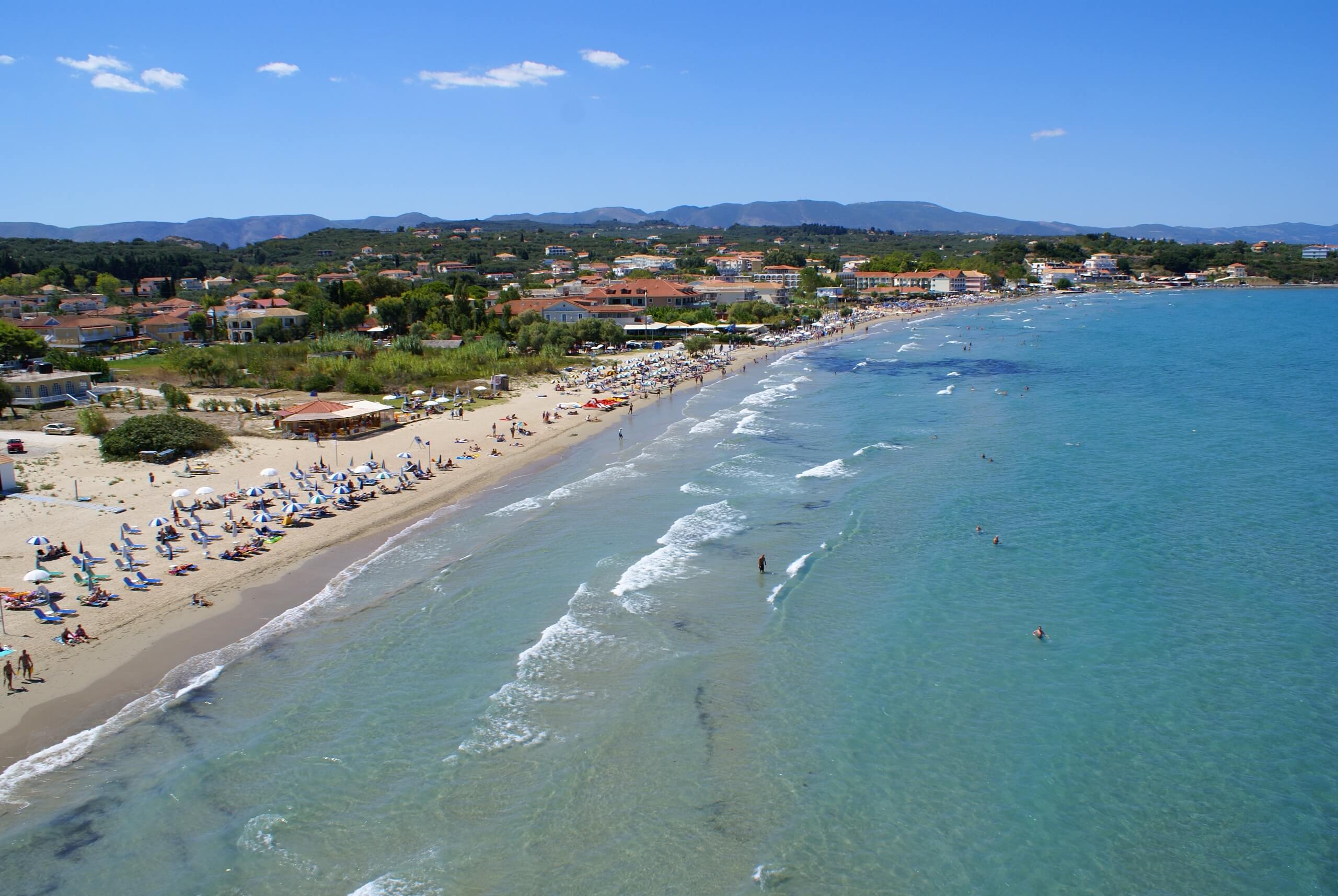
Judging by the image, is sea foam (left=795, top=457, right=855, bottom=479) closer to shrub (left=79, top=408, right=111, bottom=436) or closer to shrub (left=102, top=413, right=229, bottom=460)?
shrub (left=102, top=413, right=229, bottom=460)

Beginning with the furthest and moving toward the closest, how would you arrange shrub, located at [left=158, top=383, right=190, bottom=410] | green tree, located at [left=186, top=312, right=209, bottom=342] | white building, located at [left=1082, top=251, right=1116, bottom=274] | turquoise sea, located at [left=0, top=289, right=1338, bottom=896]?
white building, located at [left=1082, top=251, right=1116, bottom=274], green tree, located at [left=186, top=312, right=209, bottom=342], shrub, located at [left=158, top=383, right=190, bottom=410], turquoise sea, located at [left=0, top=289, right=1338, bottom=896]

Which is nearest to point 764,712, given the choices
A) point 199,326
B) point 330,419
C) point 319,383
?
point 330,419

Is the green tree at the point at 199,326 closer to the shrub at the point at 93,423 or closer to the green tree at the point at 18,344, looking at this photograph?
the green tree at the point at 18,344

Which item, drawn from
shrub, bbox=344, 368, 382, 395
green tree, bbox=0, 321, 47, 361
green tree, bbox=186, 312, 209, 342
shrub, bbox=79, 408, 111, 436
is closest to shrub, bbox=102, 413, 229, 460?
shrub, bbox=79, 408, 111, 436

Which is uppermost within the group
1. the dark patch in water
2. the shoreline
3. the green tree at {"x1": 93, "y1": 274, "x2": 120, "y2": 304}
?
the green tree at {"x1": 93, "y1": 274, "x2": 120, "y2": 304}

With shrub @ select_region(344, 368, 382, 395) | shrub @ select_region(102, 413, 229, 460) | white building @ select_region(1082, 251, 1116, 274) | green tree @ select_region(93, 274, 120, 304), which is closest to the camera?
shrub @ select_region(102, 413, 229, 460)

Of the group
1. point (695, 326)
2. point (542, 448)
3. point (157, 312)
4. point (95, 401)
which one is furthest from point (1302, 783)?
point (157, 312)

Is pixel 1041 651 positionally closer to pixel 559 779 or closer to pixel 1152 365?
pixel 559 779

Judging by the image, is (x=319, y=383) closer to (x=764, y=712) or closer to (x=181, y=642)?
(x=181, y=642)
